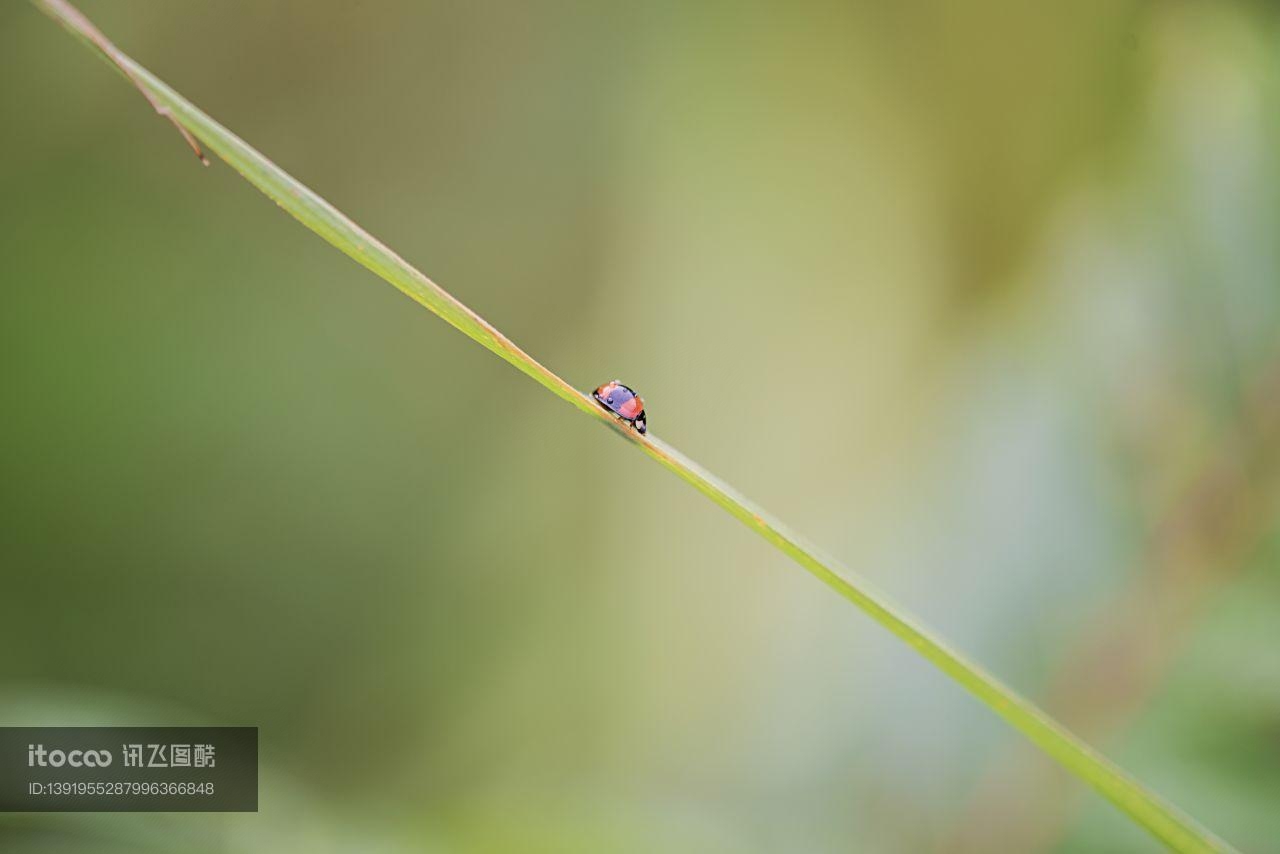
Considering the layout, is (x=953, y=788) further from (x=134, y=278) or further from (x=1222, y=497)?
(x=134, y=278)

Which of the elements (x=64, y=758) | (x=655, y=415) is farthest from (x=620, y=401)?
(x=655, y=415)

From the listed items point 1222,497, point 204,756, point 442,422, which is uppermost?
point 442,422

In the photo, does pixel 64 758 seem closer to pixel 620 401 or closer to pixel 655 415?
pixel 620 401

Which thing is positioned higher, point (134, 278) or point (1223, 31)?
point (1223, 31)

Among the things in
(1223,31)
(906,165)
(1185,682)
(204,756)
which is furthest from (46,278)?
(1223,31)

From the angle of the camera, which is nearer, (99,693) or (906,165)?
(99,693)

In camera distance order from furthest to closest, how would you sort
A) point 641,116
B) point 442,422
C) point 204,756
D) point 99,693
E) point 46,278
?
1. point 641,116
2. point 442,422
3. point 46,278
4. point 99,693
5. point 204,756
